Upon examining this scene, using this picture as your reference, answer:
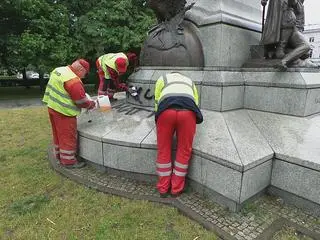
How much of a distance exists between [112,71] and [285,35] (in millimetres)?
3895

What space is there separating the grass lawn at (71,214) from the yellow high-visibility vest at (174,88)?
4.87ft

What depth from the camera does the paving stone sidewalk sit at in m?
3.09

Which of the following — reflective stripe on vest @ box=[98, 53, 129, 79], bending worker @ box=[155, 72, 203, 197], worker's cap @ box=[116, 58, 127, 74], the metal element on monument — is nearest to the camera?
bending worker @ box=[155, 72, 203, 197]

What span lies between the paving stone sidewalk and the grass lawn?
0.12 m

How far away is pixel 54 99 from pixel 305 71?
4435 mm

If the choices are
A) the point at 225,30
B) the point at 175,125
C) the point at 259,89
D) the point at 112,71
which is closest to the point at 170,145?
the point at 175,125

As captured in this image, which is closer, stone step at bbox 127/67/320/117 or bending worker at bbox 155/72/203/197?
bending worker at bbox 155/72/203/197

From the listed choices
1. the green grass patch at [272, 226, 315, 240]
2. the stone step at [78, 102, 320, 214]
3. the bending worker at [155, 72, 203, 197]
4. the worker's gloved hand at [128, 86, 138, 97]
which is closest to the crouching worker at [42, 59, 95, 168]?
the stone step at [78, 102, 320, 214]

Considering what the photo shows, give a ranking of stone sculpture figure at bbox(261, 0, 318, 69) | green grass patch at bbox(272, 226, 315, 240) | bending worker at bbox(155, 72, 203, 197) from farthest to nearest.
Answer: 1. stone sculpture figure at bbox(261, 0, 318, 69)
2. bending worker at bbox(155, 72, 203, 197)
3. green grass patch at bbox(272, 226, 315, 240)

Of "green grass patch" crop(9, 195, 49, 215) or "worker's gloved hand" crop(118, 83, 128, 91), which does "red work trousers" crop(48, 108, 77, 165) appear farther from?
"worker's gloved hand" crop(118, 83, 128, 91)

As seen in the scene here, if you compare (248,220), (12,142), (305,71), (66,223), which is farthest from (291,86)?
(12,142)

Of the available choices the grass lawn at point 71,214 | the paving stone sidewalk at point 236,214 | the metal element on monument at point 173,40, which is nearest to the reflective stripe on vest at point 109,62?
the metal element on monument at point 173,40

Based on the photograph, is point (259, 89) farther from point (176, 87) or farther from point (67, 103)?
point (67, 103)

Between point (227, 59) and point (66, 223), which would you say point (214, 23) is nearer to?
point (227, 59)
